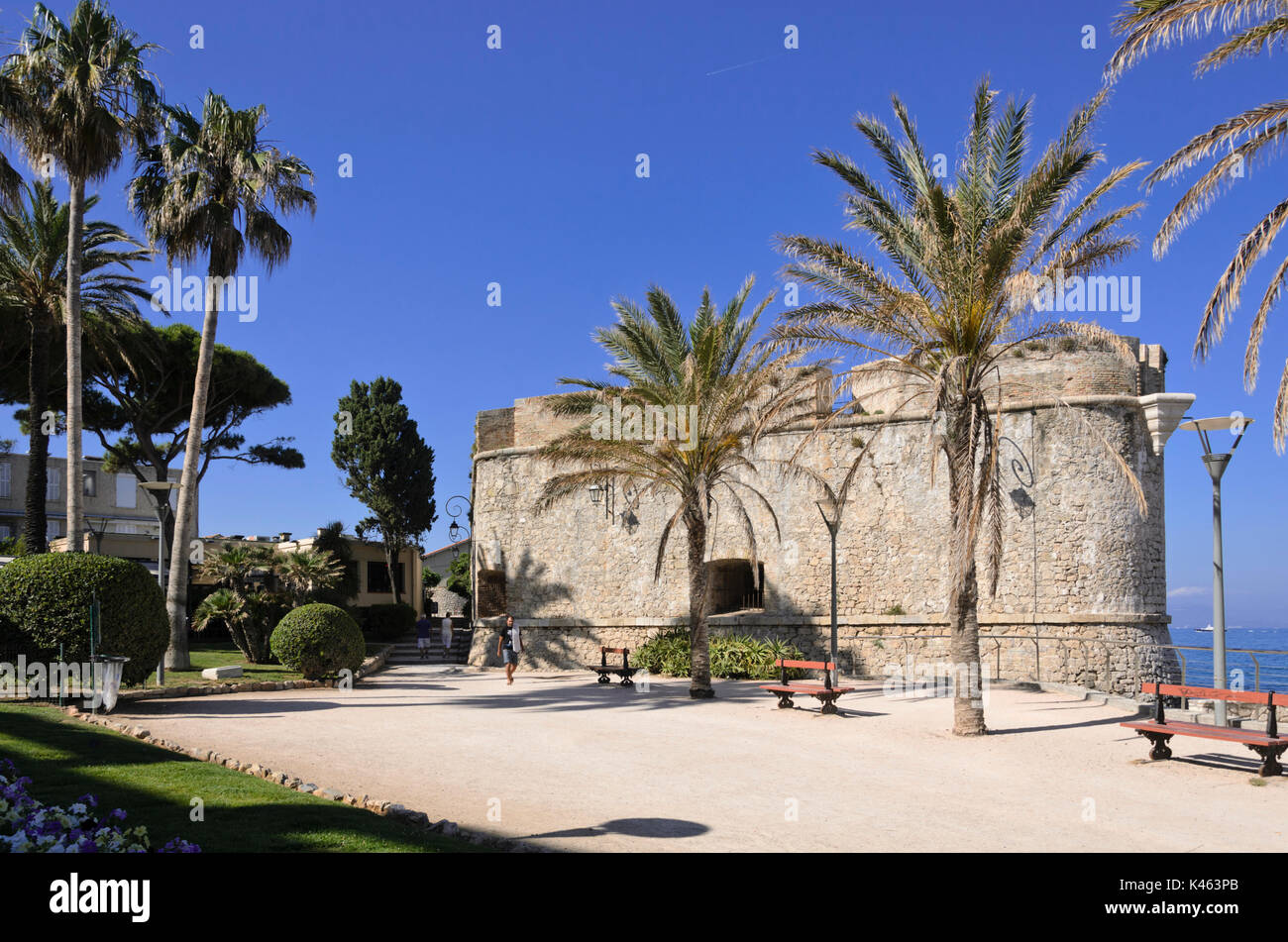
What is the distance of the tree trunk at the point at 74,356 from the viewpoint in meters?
16.6

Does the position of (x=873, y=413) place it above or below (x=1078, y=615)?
above

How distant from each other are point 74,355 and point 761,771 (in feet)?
50.0

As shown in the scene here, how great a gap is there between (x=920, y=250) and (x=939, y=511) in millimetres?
9190

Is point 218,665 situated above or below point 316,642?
below

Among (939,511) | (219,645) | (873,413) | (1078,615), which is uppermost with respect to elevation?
(873,413)

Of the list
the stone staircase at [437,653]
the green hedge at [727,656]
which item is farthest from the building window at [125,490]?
the green hedge at [727,656]

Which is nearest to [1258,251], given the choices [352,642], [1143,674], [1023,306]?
[1023,306]

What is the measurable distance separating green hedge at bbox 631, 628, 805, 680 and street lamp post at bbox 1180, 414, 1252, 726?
8.64 m

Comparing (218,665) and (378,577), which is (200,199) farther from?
(378,577)

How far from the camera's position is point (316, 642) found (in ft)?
56.5

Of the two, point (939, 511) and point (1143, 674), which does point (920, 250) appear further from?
point (1143, 674)

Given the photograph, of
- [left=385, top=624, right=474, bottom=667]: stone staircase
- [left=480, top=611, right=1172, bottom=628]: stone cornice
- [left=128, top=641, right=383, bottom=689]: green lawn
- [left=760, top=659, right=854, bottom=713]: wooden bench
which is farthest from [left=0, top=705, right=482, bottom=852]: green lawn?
[left=385, top=624, right=474, bottom=667]: stone staircase

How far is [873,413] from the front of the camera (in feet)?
69.3
